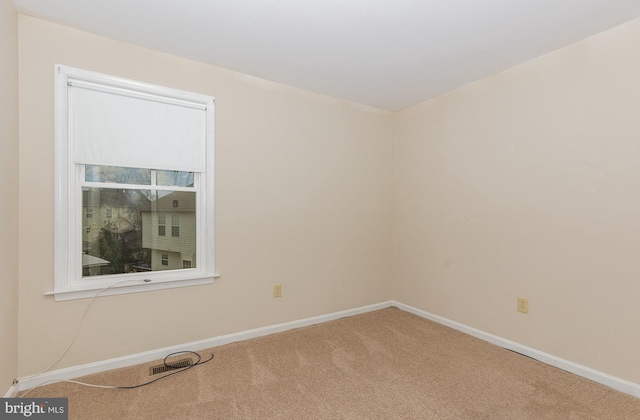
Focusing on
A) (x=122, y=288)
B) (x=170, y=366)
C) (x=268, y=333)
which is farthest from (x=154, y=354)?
(x=268, y=333)

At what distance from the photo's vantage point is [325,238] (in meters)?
3.32

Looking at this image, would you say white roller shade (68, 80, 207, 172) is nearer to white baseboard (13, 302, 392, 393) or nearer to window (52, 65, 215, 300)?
window (52, 65, 215, 300)

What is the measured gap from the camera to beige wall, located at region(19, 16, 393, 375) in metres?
2.06

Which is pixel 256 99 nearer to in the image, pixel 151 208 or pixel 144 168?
pixel 144 168

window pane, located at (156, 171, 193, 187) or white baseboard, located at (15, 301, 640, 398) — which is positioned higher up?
window pane, located at (156, 171, 193, 187)

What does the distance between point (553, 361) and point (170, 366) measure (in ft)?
9.45

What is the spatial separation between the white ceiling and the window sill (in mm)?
1802

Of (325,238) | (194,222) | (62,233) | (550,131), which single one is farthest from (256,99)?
(550,131)

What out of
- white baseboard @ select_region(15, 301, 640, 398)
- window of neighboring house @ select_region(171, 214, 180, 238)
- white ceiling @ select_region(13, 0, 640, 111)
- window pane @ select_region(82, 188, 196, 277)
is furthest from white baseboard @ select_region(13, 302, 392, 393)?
white ceiling @ select_region(13, 0, 640, 111)

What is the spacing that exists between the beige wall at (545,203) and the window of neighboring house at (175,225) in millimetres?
2465

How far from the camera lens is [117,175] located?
2.35 m

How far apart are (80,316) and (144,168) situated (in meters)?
1.14

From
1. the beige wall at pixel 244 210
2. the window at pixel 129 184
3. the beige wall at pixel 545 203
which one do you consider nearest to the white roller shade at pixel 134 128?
the window at pixel 129 184

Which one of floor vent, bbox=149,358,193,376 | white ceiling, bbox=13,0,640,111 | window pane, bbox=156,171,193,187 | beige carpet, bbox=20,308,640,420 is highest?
white ceiling, bbox=13,0,640,111
